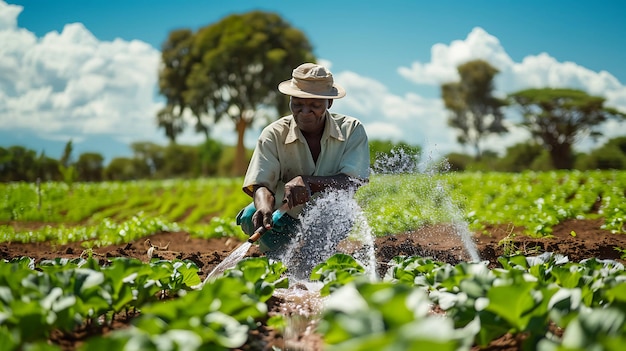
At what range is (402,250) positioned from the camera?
4496 millimetres

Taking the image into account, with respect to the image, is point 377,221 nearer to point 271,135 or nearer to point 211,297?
point 271,135

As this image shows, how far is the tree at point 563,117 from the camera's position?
29312mm

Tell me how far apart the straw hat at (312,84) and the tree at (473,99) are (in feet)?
111

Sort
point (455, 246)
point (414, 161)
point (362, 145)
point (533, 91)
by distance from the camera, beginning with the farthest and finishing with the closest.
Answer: point (533, 91) → point (455, 246) → point (414, 161) → point (362, 145)

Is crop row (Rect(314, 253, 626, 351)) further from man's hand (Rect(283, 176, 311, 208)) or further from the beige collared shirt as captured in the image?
the beige collared shirt

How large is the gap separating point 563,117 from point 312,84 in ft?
95.2

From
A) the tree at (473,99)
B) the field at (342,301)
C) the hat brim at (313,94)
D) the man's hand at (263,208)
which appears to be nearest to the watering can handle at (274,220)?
the man's hand at (263,208)

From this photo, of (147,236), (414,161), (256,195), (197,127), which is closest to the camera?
(256,195)

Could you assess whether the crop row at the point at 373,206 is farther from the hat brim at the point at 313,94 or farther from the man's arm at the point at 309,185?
the hat brim at the point at 313,94

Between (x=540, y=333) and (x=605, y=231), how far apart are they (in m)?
4.31

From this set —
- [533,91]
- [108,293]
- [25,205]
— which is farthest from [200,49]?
[108,293]

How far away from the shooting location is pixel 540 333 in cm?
206

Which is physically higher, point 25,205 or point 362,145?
point 362,145

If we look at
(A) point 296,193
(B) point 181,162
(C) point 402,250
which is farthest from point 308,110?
(B) point 181,162
